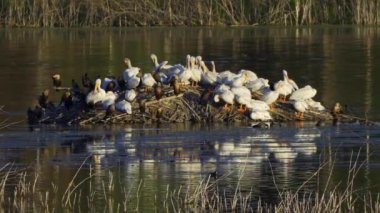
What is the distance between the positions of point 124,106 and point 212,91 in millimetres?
1617

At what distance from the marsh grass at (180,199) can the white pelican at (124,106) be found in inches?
261

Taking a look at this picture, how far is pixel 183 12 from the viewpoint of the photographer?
2499 inches

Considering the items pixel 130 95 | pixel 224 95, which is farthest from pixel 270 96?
pixel 130 95

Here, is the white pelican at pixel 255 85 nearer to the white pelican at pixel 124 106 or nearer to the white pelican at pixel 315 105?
the white pelican at pixel 315 105

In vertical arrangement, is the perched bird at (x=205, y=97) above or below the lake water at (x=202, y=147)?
above

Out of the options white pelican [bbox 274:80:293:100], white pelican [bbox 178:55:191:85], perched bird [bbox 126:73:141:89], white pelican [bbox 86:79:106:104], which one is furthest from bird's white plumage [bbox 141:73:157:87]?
white pelican [bbox 274:80:293:100]

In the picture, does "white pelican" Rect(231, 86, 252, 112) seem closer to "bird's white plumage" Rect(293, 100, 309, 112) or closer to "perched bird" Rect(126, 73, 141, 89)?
"bird's white plumage" Rect(293, 100, 309, 112)

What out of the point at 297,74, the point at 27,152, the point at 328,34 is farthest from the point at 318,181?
the point at 328,34

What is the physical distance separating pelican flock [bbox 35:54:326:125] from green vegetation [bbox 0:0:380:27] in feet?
120

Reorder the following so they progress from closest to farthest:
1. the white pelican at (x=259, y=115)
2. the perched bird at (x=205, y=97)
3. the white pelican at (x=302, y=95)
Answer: the white pelican at (x=259, y=115)
the perched bird at (x=205, y=97)
the white pelican at (x=302, y=95)

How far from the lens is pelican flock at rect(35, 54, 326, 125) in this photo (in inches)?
923

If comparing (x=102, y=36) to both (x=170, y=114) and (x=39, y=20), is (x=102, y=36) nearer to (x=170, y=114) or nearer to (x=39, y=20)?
(x=39, y=20)

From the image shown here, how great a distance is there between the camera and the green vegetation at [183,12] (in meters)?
61.1

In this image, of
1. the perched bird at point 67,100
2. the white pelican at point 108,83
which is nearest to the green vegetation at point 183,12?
the white pelican at point 108,83
